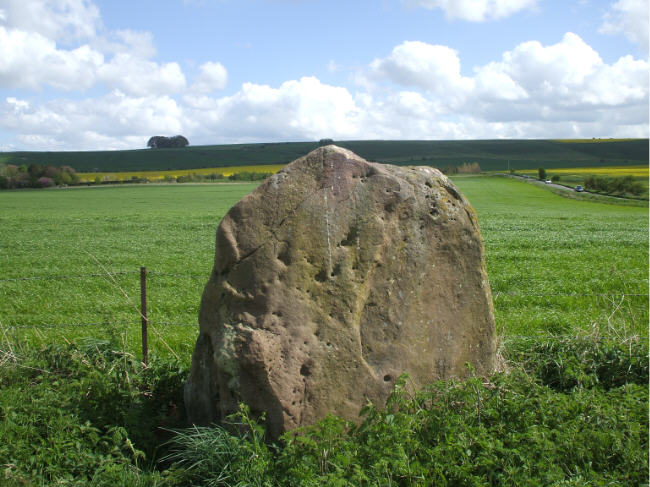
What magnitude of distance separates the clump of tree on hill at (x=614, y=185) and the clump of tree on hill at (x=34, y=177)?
6375cm

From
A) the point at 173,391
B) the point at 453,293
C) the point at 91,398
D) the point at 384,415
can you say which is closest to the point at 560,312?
the point at 453,293

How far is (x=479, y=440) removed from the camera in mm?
4629

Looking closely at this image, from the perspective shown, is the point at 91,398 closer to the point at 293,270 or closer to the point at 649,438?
the point at 293,270

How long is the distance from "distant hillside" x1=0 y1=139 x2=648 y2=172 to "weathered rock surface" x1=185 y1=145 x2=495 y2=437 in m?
96.4

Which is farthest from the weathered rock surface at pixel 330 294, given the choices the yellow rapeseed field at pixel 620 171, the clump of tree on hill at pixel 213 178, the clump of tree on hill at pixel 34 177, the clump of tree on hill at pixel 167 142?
the clump of tree on hill at pixel 167 142

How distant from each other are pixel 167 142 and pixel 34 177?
67425mm

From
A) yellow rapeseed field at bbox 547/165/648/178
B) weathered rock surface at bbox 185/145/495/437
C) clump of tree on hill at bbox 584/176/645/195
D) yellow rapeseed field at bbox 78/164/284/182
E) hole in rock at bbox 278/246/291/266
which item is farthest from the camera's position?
→ yellow rapeseed field at bbox 78/164/284/182

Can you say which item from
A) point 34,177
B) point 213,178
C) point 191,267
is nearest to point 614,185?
point 191,267

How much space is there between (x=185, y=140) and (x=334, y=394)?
466ft

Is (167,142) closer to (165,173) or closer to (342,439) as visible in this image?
(165,173)

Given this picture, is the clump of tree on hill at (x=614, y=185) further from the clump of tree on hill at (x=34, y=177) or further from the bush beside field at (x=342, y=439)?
the clump of tree on hill at (x=34, y=177)

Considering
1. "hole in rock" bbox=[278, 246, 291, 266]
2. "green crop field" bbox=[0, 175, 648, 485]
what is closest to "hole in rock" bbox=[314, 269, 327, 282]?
"hole in rock" bbox=[278, 246, 291, 266]

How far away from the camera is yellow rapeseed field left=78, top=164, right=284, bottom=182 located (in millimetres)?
85400

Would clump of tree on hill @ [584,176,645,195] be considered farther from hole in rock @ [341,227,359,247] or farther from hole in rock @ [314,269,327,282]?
hole in rock @ [314,269,327,282]
